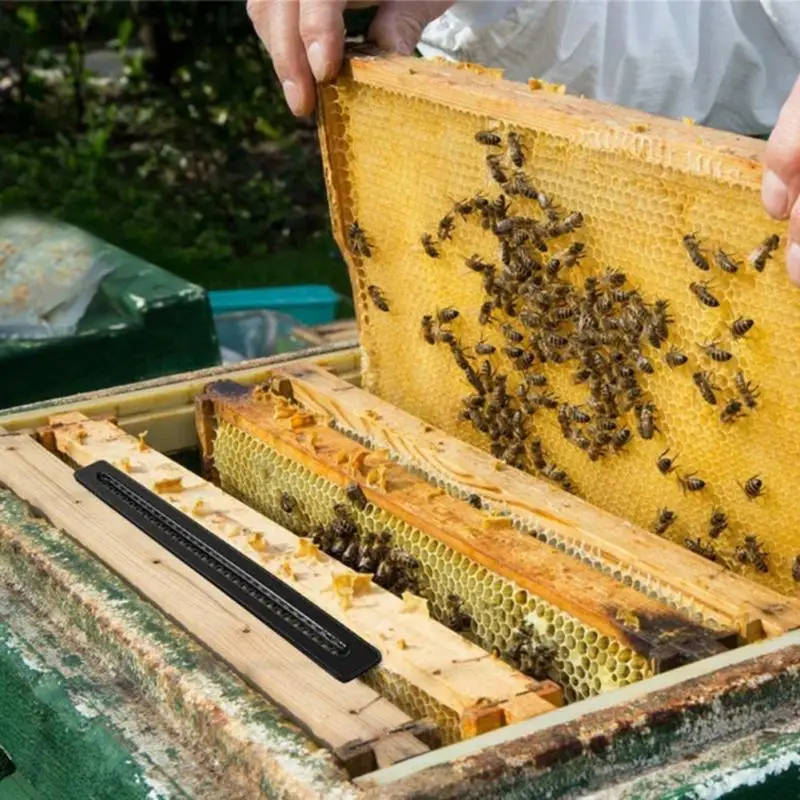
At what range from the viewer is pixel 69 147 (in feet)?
30.3

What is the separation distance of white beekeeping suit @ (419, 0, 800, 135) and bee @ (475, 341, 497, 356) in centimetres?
102

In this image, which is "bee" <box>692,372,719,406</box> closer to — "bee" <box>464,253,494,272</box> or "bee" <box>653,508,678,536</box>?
"bee" <box>653,508,678,536</box>

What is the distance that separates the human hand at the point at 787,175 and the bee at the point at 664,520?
0.56m

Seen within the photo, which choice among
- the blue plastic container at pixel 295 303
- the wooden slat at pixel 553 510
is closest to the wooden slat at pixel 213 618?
the wooden slat at pixel 553 510

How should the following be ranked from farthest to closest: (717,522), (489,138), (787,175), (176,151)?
(176,151), (489,138), (717,522), (787,175)

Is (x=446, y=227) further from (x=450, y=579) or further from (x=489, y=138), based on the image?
(x=450, y=579)

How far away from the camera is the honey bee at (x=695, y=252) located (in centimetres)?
189

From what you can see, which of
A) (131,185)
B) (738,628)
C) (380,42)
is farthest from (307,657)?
(131,185)

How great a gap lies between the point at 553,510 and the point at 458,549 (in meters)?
0.18

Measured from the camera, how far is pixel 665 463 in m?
2.10

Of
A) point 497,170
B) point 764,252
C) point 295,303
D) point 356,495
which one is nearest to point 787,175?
point 764,252

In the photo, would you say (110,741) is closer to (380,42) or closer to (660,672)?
(660,672)

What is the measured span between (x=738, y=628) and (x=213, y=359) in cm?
257

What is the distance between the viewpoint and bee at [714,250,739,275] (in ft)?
6.09
